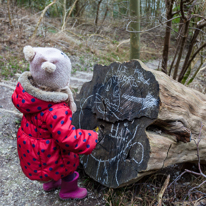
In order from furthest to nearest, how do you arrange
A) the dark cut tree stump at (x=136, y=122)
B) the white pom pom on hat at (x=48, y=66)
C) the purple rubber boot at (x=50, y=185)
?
the purple rubber boot at (x=50, y=185), the dark cut tree stump at (x=136, y=122), the white pom pom on hat at (x=48, y=66)

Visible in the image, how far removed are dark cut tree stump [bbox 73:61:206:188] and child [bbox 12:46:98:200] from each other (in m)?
0.42

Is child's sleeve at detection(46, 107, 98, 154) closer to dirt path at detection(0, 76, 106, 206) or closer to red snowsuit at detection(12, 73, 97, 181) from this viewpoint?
red snowsuit at detection(12, 73, 97, 181)

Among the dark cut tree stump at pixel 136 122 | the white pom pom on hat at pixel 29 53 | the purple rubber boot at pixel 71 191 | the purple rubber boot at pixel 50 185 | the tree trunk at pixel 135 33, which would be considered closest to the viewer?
the white pom pom on hat at pixel 29 53

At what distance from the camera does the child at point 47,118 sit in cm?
163

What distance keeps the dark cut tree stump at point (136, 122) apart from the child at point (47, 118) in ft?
1.38

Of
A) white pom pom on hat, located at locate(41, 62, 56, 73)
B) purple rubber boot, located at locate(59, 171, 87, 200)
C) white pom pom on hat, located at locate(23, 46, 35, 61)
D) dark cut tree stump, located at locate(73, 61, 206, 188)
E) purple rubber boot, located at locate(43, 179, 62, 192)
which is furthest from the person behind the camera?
purple rubber boot, located at locate(43, 179, 62, 192)

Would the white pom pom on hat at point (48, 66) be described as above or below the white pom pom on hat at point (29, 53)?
below

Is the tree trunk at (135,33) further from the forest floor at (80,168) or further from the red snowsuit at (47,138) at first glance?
the red snowsuit at (47,138)

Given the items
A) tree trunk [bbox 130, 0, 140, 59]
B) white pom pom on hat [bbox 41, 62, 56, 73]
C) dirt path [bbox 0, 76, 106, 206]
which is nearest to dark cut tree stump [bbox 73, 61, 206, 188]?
dirt path [bbox 0, 76, 106, 206]

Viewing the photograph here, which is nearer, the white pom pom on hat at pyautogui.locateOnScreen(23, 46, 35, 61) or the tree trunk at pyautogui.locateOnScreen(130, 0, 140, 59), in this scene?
the white pom pom on hat at pyautogui.locateOnScreen(23, 46, 35, 61)

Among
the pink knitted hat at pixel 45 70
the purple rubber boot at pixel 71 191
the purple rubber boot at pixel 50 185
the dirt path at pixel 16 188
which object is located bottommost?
the dirt path at pixel 16 188

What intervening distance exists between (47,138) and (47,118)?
0.71ft

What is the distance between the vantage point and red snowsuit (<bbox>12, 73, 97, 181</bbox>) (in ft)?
5.40

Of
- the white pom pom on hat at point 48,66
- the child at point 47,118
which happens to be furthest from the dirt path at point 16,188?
the white pom pom on hat at point 48,66
